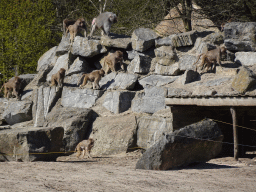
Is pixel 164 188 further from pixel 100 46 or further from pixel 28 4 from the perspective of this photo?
pixel 28 4

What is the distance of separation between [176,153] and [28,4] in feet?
61.0

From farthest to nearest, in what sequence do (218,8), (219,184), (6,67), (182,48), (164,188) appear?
(6,67) < (218,8) < (182,48) < (219,184) < (164,188)

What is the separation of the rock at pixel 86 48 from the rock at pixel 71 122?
2.81 metres

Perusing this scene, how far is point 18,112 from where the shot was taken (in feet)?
49.2

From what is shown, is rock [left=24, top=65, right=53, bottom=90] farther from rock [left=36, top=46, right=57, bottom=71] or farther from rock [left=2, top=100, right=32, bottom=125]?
rock [left=2, top=100, right=32, bottom=125]

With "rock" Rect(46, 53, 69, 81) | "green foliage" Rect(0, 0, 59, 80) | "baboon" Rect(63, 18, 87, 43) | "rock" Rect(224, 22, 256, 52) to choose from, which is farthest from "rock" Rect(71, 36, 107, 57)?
"green foliage" Rect(0, 0, 59, 80)

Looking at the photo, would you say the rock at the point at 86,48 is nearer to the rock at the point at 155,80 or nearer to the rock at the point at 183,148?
the rock at the point at 155,80

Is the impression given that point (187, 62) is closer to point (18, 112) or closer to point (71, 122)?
point (71, 122)

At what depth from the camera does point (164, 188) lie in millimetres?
6527

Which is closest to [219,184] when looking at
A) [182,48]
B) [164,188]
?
[164,188]

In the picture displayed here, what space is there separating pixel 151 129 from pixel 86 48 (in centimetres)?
524

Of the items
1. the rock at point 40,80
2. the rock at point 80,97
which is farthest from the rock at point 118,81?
the rock at point 40,80

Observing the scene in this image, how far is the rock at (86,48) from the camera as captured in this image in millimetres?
15414

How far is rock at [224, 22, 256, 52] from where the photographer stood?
534 inches
